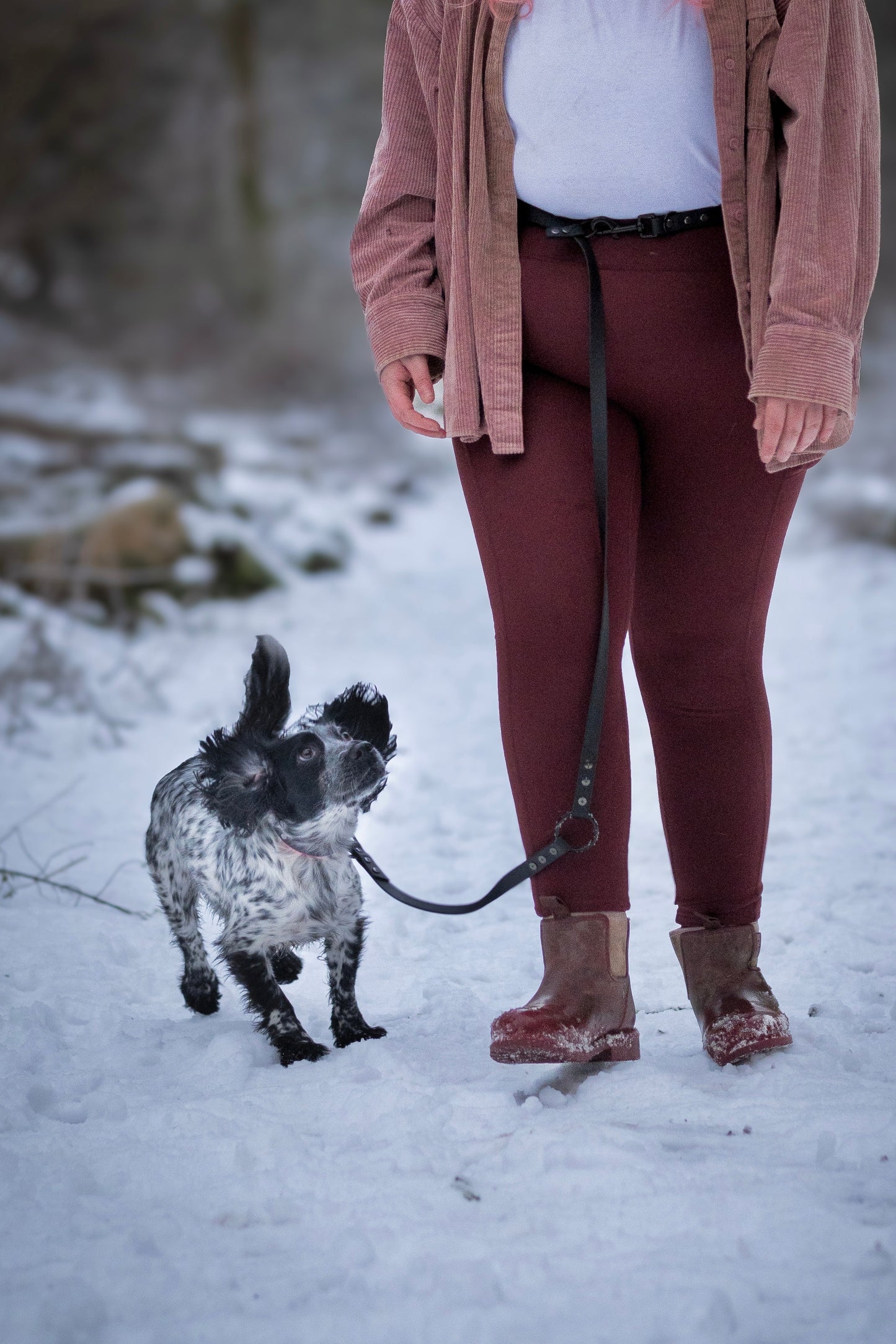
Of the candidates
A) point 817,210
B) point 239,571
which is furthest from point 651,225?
point 239,571

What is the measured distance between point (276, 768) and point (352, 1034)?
18.9 inches

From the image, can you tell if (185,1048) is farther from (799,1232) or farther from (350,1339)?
(799,1232)

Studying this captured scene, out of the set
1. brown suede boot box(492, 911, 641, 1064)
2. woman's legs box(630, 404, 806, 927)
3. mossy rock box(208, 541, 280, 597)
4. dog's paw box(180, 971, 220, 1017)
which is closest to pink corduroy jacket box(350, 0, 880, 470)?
woman's legs box(630, 404, 806, 927)

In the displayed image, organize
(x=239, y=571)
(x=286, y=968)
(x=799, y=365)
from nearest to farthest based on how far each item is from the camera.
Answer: (x=799, y=365)
(x=286, y=968)
(x=239, y=571)

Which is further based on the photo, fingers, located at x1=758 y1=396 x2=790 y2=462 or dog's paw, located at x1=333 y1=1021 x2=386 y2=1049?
dog's paw, located at x1=333 y1=1021 x2=386 y2=1049

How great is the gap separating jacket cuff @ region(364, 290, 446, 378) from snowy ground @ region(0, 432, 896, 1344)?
1131mm

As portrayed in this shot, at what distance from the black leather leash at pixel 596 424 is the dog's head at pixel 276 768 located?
29 centimetres

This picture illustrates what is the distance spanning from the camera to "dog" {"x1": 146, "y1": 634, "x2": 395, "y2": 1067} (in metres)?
1.87

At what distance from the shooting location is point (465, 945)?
2.45 m

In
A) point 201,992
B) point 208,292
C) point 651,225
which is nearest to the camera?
point 651,225

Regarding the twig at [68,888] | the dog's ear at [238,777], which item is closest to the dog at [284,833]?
the dog's ear at [238,777]

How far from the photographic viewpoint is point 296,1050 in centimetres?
188

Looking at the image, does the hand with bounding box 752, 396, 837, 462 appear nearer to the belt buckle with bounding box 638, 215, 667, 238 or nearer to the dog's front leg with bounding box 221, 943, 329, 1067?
the belt buckle with bounding box 638, 215, 667, 238

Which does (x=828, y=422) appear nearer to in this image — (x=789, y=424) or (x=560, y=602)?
(x=789, y=424)
